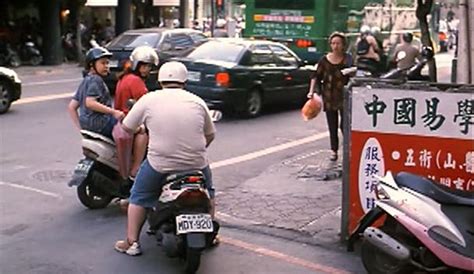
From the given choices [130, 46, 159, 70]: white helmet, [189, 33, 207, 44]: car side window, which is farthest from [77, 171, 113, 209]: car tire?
[189, 33, 207, 44]: car side window

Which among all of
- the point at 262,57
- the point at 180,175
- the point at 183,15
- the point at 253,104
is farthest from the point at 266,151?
the point at 183,15

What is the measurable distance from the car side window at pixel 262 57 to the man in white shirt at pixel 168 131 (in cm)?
870

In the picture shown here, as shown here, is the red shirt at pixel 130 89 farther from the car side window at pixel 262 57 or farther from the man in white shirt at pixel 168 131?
the car side window at pixel 262 57

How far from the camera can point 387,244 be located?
5422 millimetres

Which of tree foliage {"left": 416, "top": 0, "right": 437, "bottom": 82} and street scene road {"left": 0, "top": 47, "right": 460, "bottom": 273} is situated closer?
street scene road {"left": 0, "top": 47, "right": 460, "bottom": 273}

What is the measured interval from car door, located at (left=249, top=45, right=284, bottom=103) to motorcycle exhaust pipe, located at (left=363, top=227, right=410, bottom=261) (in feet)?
29.9

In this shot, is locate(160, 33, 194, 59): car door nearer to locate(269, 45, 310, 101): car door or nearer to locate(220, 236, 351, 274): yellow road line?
locate(269, 45, 310, 101): car door

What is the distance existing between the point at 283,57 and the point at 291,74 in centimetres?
39

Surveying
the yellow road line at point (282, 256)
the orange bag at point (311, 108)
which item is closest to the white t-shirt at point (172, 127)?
the yellow road line at point (282, 256)

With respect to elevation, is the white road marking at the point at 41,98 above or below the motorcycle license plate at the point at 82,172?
above

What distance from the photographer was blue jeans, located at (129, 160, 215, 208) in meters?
5.89

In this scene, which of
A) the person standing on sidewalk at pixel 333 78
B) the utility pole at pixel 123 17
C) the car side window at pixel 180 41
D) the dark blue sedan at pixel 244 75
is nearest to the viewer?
the person standing on sidewalk at pixel 333 78

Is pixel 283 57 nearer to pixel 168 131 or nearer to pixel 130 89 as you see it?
pixel 130 89

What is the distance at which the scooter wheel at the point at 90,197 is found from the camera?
25.2ft
